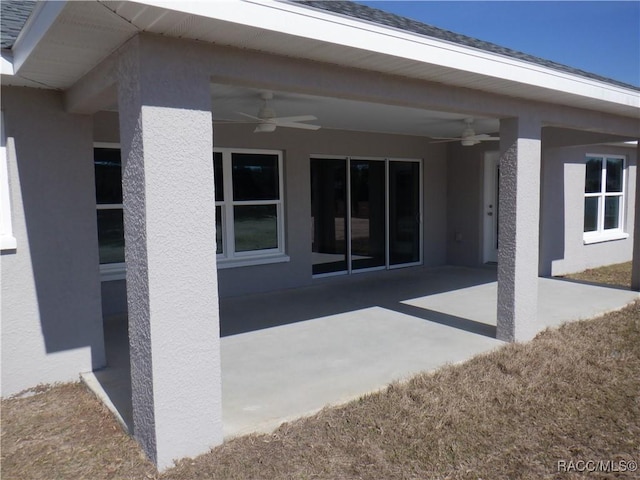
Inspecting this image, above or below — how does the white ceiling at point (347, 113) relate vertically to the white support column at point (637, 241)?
above

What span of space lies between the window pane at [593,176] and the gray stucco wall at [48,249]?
35.3 feet

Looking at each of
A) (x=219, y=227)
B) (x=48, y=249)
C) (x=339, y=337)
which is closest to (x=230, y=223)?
(x=219, y=227)

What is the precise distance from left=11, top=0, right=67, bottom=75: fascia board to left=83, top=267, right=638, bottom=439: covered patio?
9.36 ft

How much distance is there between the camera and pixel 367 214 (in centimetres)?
1034

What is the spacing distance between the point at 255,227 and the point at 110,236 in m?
2.40

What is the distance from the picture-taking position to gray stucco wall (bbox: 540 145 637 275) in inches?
401

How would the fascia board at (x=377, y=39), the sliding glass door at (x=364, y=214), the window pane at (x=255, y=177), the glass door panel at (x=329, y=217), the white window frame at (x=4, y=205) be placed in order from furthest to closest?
the sliding glass door at (x=364, y=214) < the glass door panel at (x=329, y=217) < the window pane at (x=255, y=177) < the white window frame at (x=4, y=205) < the fascia board at (x=377, y=39)

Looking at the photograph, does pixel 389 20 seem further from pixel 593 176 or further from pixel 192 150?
pixel 593 176

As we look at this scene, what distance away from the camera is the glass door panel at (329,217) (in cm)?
965

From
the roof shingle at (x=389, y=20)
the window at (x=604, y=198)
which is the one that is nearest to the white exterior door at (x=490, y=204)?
the window at (x=604, y=198)

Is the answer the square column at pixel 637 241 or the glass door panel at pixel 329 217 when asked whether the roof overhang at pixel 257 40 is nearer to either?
the square column at pixel 637 241

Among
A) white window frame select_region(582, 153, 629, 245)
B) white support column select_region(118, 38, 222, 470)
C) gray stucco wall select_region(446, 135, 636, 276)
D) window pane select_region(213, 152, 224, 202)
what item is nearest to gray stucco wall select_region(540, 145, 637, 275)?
gray stucco wall select_region(446, 135, 636, 276)

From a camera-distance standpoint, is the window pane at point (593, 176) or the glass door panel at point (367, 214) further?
the window pane at point (593, 176)

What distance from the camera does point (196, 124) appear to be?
3.30 metres
